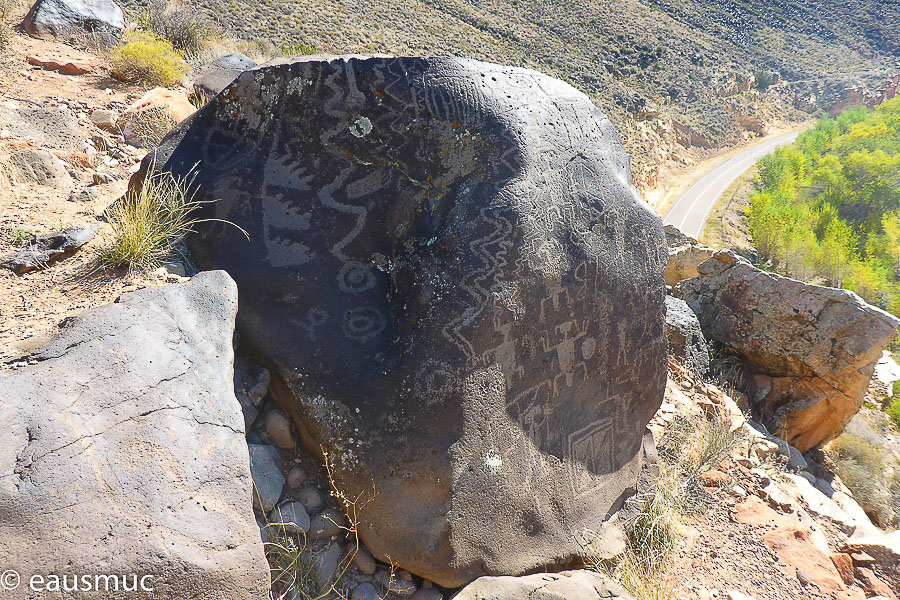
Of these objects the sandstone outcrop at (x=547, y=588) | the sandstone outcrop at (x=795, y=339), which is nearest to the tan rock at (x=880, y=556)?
the sandstone outcrop at (x=547, y=588)

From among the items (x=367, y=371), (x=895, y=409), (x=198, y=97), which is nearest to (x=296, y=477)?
(x=367, y=371)

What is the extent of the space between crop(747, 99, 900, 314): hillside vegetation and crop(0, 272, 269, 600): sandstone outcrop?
55.3ft

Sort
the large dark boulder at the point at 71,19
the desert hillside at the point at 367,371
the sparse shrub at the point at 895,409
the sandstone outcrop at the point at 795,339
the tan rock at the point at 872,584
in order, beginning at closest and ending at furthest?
the desert hillside at the point at 367,371, the tan rock at the point at 872,584, the sandstone outcrop at the point at 795,339, the large dark boulder at the point at 71,19, the sparse shrub at the point at 895,409

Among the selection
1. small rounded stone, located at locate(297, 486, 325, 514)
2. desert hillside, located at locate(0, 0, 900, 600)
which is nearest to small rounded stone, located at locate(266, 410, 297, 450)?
desert hillside, located at locate(0, 0, 900, 600)

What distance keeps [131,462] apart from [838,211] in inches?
910

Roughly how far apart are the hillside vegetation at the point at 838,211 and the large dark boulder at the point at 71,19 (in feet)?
56.7

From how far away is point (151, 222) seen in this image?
2496mm

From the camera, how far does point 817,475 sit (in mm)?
5098

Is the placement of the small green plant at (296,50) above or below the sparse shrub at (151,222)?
below

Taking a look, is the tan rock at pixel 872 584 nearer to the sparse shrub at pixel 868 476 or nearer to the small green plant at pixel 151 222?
the sparse shrub at pixel 868 476

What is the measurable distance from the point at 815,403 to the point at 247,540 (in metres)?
5.91

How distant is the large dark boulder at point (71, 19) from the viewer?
5812 millimetres

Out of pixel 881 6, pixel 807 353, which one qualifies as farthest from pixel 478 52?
pixel 881 6

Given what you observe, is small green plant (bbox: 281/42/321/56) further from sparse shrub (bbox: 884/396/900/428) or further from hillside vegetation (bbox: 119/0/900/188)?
sparse shrub (bbox: 884/396/900/428)
